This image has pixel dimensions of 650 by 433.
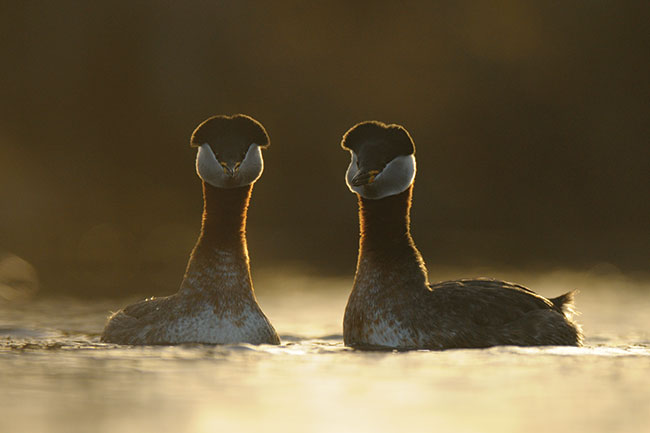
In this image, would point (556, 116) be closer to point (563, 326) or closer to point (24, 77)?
point (24, 77)

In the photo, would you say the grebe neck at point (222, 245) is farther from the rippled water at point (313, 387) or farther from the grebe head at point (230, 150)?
the rippled water at point (313, 387)

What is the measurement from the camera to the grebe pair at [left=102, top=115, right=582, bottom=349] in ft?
42.2

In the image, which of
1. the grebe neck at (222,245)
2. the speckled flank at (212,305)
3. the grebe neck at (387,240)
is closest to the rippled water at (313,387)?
the speckled flank at (212,305)

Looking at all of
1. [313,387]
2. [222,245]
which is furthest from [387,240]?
[313,387]

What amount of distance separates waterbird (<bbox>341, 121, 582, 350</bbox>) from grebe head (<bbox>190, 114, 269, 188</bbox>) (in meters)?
1.13

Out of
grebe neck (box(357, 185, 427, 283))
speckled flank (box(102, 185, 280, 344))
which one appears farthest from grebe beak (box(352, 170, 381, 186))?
speckled flank (box(102, 185, 280, 344))

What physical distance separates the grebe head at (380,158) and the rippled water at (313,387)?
1.88 metres

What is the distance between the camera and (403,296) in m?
13.1

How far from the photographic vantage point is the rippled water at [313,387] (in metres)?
8.71

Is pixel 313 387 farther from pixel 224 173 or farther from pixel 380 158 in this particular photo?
pixel 380 158

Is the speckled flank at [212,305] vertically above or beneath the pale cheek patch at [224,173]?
beneath

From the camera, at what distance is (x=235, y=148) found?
13.0 m

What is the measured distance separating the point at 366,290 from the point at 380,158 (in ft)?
4.92

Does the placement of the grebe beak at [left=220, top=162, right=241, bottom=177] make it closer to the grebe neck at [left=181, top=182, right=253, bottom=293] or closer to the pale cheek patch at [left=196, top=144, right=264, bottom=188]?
the pale cheek patch at [left=196, top=144, right=264, bottom=188]
